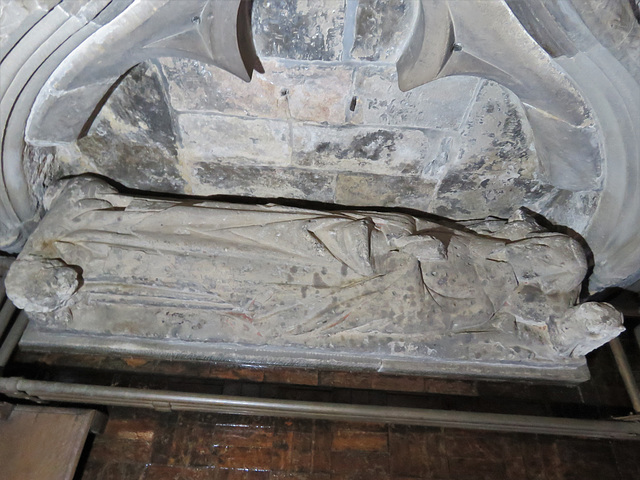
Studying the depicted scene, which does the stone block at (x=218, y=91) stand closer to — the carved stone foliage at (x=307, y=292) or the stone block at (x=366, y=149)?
the stone block at (x=366, y=149)

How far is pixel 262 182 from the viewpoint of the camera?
3186mm

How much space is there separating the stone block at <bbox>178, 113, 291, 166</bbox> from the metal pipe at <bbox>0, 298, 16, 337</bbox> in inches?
55.6

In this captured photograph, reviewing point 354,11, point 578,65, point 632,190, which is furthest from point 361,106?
point 632,190

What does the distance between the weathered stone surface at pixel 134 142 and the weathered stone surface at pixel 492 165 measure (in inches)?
72.5

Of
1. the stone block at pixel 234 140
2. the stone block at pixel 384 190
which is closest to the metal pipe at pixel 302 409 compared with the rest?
the stone block at pixel 384 190

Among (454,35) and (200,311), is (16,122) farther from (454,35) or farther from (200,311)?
(454,35)

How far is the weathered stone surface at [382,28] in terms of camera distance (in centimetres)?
238

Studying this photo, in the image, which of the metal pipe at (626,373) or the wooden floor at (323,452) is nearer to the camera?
the wooden floor at (323,452)

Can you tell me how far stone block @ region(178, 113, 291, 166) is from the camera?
9.41 feet

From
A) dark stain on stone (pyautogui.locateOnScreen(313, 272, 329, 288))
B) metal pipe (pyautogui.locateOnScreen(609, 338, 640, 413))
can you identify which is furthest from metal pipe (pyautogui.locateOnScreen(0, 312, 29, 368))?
metal pipe (pyautogui.locateOnScreen(609, 338, 640, 413))

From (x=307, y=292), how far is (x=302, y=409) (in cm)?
65

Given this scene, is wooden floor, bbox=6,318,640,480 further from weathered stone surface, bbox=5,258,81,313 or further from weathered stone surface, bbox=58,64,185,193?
weathered stone surface, bbox=58,64,185,193

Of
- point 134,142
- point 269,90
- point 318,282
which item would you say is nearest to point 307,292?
point 318,282

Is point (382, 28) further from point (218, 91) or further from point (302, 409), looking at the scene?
point (302, 409)
